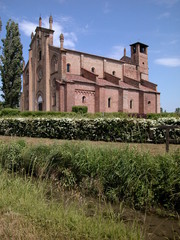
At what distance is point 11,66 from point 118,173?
30.0m

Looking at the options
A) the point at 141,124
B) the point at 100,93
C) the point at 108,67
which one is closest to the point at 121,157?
the point at 141,124

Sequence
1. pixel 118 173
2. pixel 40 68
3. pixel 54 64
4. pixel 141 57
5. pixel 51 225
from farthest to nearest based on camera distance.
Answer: pixel 141 57, pixel 40 68, pixel 54 64, pixel 118 173, pixel 51 225

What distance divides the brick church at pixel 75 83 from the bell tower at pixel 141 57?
2.51 metres

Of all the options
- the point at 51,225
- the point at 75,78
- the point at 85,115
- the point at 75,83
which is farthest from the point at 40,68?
the point at 51,225

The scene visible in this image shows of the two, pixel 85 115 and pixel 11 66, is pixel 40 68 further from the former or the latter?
pixel 85 115

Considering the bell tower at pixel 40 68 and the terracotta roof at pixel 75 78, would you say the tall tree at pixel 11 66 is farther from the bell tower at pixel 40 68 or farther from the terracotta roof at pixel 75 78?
the terracotta roof at pixel 75 78

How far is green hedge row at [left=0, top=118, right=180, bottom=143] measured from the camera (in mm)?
9836

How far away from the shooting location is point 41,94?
95.7ft

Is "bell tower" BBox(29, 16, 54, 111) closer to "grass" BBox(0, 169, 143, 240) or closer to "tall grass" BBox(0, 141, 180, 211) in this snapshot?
"tall grass" BBox(0, 141, 180, 211)

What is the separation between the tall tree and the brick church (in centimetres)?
176

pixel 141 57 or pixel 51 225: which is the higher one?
pixel 141 57

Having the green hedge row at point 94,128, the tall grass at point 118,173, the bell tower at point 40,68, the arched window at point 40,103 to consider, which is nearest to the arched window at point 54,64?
the bell tower at point 40,68

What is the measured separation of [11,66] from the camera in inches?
1196

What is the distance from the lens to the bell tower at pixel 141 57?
38688 mm
